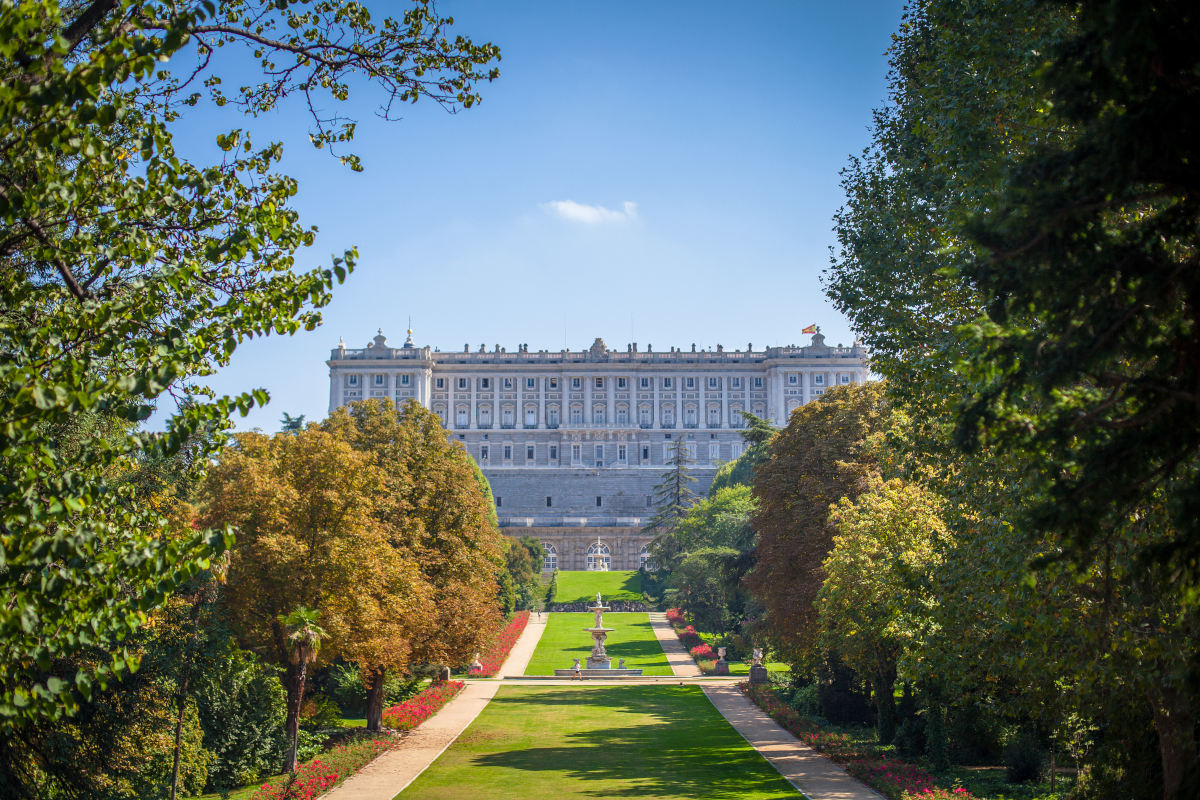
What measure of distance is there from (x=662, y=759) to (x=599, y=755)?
1375 millimetres

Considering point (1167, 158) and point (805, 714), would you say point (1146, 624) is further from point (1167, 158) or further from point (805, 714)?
point (805, 714)

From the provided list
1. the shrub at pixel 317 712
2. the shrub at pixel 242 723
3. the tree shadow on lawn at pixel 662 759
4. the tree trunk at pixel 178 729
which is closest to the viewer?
the tree trunk at pixel 178 729

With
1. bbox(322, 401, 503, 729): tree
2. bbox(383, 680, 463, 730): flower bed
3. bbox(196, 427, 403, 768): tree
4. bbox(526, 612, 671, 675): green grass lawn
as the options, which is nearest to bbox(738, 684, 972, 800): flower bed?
bbox(322, 401, 503, 729): tree

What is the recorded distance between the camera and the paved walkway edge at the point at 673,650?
1489 inches

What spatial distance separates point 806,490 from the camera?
26516mm

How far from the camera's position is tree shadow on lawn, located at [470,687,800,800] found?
1847 centimetres

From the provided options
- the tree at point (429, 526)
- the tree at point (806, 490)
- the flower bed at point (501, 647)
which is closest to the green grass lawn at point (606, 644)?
the flower bed at point (501, 647)

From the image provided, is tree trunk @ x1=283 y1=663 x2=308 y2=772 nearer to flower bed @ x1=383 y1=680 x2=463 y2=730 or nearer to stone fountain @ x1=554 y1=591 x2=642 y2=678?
flower bed @ x1=383 y1=680 x2=463 y2=730

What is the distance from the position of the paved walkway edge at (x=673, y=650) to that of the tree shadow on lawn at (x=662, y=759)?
8.91 metres

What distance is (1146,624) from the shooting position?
33.5 ft

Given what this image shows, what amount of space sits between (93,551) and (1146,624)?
30.8ft

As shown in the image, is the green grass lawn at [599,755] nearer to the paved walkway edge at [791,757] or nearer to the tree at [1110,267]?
the paved walkway edge at [791,757]

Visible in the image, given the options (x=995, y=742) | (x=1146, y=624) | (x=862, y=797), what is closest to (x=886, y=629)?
(x=862, y=797)

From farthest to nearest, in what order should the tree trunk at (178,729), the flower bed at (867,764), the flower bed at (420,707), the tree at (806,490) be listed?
1. the tree at (806,490)
2. the flower bed at (420,707)
3. the flower bed at (867,764)
4. the tree trunk at (178,729)
